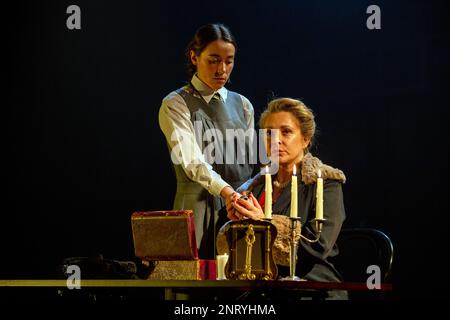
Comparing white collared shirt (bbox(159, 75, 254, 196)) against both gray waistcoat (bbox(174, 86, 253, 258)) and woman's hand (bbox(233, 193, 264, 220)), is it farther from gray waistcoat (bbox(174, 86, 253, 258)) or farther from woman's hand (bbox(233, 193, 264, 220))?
woman's hand (bbox(233, 193, 264, 220))

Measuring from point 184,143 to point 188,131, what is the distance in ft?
0.19

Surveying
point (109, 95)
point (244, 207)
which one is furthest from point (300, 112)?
point (109, 95)

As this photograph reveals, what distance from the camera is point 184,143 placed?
3.16m

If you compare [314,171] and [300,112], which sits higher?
[300,112]

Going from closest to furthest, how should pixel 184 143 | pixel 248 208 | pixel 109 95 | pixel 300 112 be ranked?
pixel 248 208 → pixel 300 112 → pixel 184 143 → pixel 109 95

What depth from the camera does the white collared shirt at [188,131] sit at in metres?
3.04

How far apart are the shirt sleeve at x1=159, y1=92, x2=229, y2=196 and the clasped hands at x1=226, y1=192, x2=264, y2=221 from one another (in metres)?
0.29

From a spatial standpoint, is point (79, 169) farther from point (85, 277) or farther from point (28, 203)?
point (85, 277)

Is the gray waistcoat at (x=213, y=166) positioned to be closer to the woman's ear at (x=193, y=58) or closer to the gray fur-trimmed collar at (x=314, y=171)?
the woman's ear at (x=193, y=58)

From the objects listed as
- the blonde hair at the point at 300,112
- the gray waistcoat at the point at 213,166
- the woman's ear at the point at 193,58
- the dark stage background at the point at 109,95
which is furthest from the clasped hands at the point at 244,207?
the dark stage background at the point at 109,95

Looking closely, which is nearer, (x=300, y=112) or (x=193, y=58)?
(x=300, y=112)

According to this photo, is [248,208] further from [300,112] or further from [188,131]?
[188,131]

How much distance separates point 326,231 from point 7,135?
207 cm

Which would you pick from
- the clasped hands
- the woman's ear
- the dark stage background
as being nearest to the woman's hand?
the clasped hands
